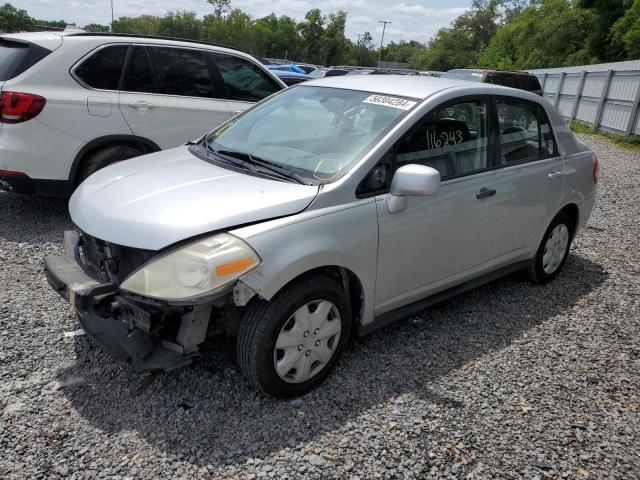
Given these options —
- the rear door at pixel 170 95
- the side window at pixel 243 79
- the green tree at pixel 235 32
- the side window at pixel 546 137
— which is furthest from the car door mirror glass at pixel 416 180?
the green tree at pixel 235 32

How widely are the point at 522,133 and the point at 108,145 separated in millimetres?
3898

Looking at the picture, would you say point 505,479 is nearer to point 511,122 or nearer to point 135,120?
point 511,122

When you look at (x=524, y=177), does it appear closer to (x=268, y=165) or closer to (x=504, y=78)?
(x=268, y=165)

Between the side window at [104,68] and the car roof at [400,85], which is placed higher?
the car roof at [400,85]

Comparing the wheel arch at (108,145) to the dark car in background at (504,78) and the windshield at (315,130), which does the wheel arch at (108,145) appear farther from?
the dark car in background at (504,78)

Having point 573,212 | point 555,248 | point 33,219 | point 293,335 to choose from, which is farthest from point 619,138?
point 293,335

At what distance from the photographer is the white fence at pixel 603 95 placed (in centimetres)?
1592

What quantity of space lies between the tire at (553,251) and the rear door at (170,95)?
3.63 metres

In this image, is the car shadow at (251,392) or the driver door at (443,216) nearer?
the car shadow at (251,392)

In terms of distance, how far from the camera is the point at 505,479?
2.52 metres

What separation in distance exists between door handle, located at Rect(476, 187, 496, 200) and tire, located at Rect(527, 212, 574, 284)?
1.09m

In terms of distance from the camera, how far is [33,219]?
5438mm

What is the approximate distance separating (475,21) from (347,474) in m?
98.1

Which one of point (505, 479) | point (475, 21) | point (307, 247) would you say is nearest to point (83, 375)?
point (307, 247)
